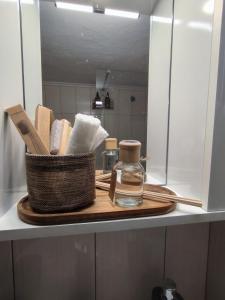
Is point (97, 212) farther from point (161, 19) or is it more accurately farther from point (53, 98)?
point (161, 19)

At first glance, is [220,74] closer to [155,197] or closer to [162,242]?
[155,197]

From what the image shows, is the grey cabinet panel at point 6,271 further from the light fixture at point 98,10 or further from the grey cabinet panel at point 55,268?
the light fixture at point 98,10

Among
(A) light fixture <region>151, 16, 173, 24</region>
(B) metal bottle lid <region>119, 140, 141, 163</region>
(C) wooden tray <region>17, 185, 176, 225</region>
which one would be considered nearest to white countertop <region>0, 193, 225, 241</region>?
(C) wooden tray <region>17, 185, 176, 225</region>

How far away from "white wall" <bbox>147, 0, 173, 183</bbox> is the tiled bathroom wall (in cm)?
3

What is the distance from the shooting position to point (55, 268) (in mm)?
590

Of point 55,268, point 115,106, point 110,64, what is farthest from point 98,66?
point 55,268

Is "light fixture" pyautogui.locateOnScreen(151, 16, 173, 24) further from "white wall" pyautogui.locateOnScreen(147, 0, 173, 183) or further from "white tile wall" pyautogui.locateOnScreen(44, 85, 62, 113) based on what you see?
"white tile wall" pyautogui.locateOnScreen(44, 85, 62, 113)

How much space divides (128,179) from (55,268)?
383mm

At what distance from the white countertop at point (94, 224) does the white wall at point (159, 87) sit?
22 cm

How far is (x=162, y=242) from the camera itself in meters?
0.66

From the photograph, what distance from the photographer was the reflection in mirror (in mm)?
628

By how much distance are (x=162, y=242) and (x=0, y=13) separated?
782 mm

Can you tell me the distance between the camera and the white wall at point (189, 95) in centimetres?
48

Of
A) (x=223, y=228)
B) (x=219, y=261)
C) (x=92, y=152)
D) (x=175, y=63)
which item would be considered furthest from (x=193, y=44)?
(x=219, y=261)
